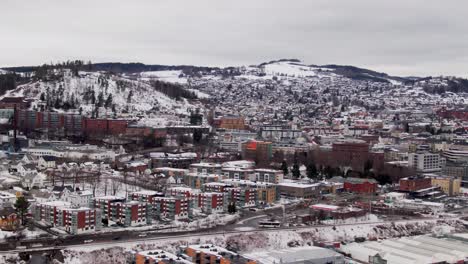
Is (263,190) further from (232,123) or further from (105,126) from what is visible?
(232,123)

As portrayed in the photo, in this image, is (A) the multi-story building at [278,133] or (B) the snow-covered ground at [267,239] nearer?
(B) the snow-covered ground at [267,239]

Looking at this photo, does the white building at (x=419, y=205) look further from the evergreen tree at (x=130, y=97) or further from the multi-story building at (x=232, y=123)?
the evergreen tree at (x=130, y=97)

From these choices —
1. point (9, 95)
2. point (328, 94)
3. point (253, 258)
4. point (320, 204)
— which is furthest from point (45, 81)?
point (328, 94)

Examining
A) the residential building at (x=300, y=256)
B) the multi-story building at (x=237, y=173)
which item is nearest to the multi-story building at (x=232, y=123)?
the multi-story building at (x=237, y=173)

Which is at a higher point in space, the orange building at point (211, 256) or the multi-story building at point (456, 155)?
the multi-story building at point (456, 155)

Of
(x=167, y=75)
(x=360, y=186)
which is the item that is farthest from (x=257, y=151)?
(x=167, y=75)
